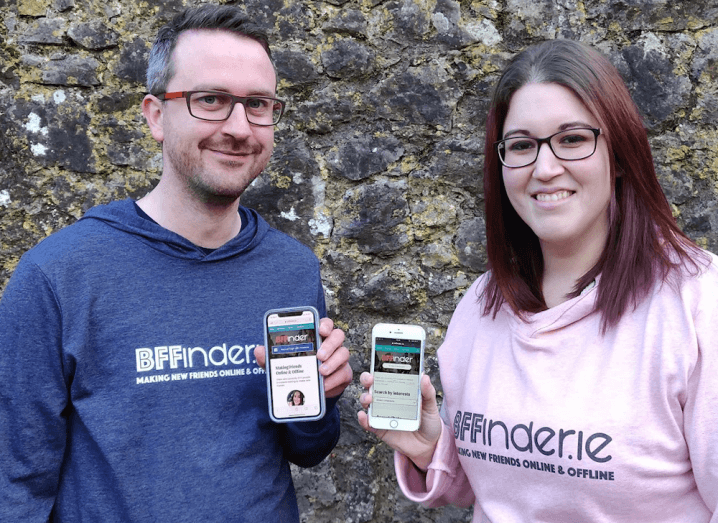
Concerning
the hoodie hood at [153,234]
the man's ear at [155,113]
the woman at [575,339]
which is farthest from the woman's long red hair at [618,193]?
the man's ear at [155,113]

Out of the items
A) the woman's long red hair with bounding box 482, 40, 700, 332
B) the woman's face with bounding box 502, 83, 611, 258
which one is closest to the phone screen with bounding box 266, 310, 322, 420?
the woman's long red hair with bounding box 482, 40, 700, 332

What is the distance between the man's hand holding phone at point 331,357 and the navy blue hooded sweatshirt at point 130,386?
0.48 feet

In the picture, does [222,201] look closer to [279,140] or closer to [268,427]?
[268,427]

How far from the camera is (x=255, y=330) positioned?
1609 mm

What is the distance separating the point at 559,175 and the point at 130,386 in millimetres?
1111

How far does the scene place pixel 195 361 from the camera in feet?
4.97

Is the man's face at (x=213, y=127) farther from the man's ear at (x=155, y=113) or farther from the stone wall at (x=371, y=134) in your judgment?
the stone wall at (x=371, y=134)

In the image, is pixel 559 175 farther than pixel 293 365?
No

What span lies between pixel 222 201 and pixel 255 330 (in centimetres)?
35

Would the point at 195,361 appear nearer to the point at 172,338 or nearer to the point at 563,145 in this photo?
the point at 172,338

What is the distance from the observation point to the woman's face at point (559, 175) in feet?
4.75

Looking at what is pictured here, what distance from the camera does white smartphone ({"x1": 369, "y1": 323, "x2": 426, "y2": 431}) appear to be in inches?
62.9

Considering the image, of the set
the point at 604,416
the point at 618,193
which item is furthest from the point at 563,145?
the point at 604,416

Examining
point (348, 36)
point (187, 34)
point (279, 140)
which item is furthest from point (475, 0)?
point (187, 34)
